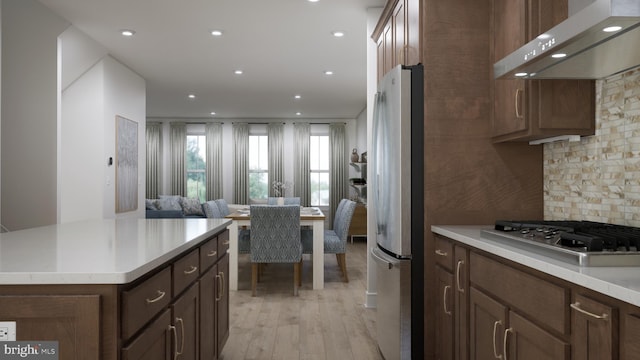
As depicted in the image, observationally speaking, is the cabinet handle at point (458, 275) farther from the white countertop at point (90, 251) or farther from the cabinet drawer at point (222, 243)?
the cabinet drawer at point (222, 243)

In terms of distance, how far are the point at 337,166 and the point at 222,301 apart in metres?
7.67

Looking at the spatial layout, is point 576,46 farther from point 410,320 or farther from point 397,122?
point 410,320

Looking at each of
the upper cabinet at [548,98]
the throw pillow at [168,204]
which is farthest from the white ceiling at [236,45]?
the upper cabinet at [548,98]

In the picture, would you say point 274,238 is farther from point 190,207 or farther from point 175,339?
point 190,207

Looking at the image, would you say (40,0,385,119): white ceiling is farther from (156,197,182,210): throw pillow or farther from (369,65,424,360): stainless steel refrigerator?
(156,197,182,210): throw pillow

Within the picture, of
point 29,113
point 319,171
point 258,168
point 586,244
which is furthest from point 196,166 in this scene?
point 586,244

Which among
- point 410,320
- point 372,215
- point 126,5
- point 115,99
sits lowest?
point 410,320

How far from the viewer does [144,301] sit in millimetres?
1346

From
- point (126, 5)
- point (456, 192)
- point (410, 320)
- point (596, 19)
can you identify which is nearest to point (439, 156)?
point (456, 192)

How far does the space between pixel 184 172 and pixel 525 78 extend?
9059mm

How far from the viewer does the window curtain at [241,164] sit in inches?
399

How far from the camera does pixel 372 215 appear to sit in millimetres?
3977

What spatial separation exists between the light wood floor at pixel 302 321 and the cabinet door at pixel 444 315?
650 millimetres

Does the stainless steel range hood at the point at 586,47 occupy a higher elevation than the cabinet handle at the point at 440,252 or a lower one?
higher
